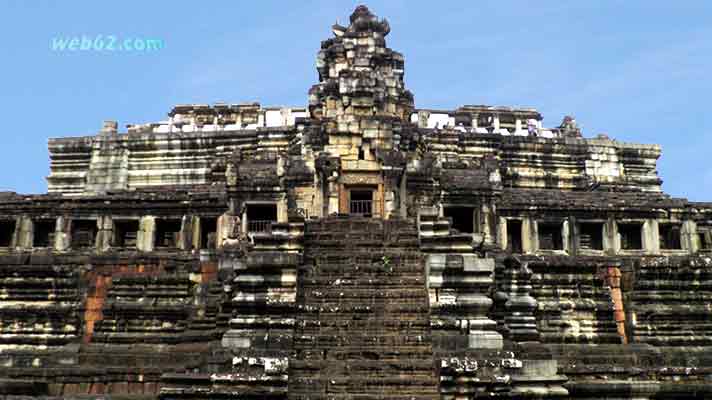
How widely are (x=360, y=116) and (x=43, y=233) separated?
1026cm

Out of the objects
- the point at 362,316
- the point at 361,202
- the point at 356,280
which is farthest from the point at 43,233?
the point at 362,316

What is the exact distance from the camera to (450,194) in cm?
2284

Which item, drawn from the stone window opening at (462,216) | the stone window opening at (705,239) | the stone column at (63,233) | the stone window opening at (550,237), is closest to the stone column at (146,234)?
the stone column at (63,233)

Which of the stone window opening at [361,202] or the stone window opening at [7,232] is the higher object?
the stone window opening at [361,202]

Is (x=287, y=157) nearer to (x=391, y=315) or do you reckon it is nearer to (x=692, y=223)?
(x=391, y=315)

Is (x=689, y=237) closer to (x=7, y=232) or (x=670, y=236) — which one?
(x=670, y=236)

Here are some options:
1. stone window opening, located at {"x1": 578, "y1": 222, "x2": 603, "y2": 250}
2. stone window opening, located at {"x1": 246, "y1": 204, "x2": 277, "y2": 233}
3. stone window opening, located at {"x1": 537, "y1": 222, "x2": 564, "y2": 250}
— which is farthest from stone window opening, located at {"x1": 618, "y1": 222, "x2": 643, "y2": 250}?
stone window opening, located at {"x1": 246, "y1": 204, "x2": 277, "y2": 233}

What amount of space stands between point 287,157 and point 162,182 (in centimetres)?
1062

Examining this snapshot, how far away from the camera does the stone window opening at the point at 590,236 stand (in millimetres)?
23577

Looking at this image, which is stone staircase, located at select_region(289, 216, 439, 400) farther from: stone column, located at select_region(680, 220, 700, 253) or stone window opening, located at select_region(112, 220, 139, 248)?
stone column, located at select_region(680, 220, 700, 253)

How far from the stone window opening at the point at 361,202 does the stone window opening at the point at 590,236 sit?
6.92 metres

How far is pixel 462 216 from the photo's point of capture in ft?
77.4

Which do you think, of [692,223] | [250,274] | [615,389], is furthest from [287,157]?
[692,223]

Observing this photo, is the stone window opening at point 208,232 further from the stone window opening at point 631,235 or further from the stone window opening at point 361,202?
the stone window opening at point 631,235
